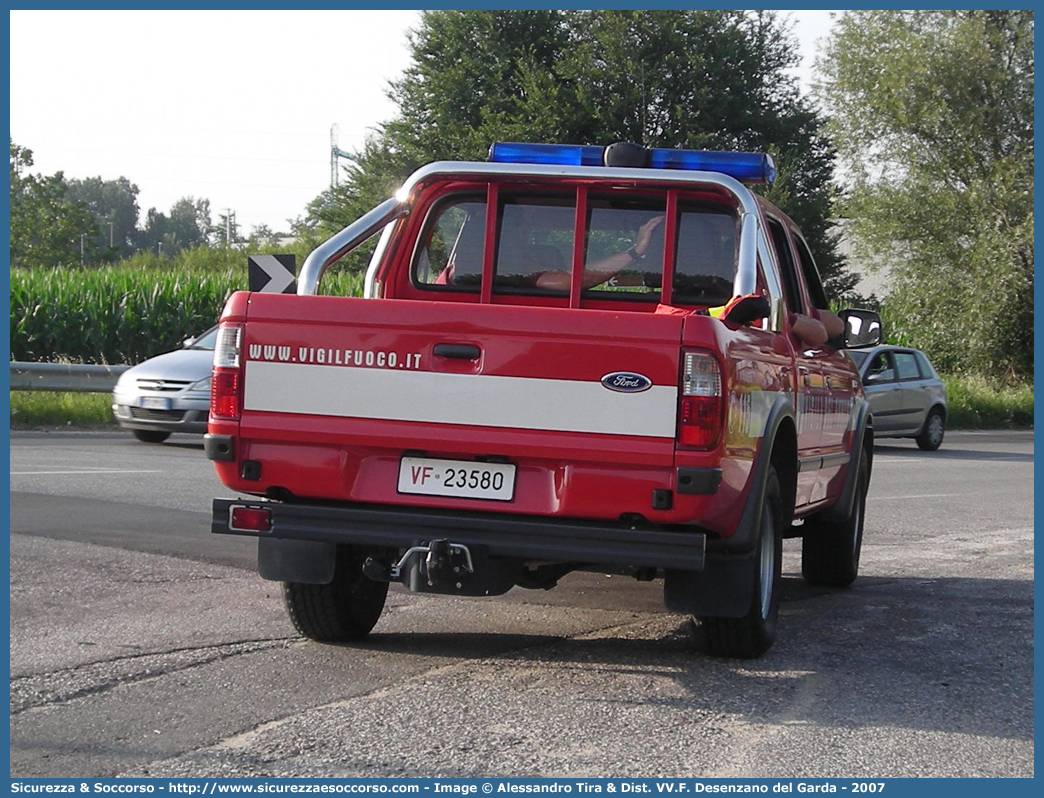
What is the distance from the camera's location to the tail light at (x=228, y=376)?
221 inches

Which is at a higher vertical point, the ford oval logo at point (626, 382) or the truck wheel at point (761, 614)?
the ford oval logo at point (626, 382)

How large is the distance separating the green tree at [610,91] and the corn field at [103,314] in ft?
63.4

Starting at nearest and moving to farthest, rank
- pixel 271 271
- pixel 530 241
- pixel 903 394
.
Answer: pixel 530 241 → pixel 271 271 → pixel 903 394

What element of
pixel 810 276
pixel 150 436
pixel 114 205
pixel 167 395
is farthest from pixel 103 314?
pixel 114 205

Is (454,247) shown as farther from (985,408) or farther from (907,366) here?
(985,408)

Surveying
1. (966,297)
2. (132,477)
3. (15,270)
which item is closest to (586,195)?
(132,477)

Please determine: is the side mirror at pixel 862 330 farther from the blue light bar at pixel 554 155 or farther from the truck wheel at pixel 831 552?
the blue light bar at pixel 554 155

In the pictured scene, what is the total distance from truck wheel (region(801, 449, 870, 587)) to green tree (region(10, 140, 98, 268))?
231 ft

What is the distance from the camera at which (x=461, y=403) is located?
545cm

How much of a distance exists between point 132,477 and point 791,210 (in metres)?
36.8

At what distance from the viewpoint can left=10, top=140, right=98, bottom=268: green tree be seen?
7494 centimetres

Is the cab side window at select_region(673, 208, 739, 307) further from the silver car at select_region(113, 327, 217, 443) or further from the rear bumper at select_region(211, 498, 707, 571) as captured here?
the silver car at select_region(113, 327, 217, 443)

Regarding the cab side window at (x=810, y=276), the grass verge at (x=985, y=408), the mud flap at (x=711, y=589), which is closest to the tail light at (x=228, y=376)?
the mud flap at (x=711, y=589)

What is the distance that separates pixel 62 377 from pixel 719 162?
52.6 feet
